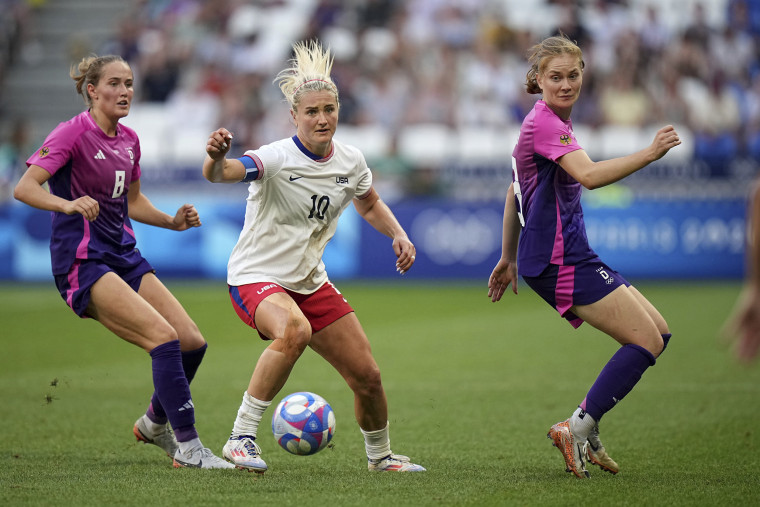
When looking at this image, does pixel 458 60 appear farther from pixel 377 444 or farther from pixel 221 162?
pixel 221 162

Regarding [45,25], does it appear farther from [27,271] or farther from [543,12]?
[543,12]

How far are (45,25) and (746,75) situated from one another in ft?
52.7

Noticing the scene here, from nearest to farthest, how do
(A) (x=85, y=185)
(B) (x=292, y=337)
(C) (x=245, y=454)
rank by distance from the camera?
1. (B) (x=292, y=337)
2. (C) (x=245, y=454)
3. (A) (x=85, y=185)

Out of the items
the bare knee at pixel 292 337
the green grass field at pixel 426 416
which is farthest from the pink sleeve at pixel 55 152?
the bare knee at pixel 292 337

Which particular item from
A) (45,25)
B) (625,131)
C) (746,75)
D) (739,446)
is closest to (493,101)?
(625,131)

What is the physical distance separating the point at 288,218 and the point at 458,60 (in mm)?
16086

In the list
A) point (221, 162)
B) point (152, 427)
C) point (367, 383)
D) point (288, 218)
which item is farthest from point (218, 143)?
point (152, 427)

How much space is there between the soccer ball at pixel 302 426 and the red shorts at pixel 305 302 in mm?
416

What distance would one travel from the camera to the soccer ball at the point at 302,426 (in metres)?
5.47

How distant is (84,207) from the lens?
204 inches

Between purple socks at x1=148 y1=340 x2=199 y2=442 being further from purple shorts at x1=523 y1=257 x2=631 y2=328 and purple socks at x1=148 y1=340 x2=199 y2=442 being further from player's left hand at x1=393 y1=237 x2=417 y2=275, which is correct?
purple shorts at x1=523 y1=257 x2=631 y2=328

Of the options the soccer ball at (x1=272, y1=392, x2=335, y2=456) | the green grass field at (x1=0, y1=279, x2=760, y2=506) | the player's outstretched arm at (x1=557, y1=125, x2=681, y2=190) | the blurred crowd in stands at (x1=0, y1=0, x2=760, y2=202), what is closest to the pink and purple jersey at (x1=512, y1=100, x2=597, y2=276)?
the player's outstretched arm at (x1=557, y1=125, x2=681, y2=190)

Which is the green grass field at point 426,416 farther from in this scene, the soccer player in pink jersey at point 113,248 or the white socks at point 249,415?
the soccer player in pink jersey at point 113,248

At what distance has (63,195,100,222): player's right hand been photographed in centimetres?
519
